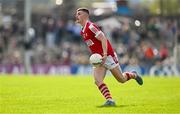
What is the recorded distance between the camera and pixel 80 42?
152ft

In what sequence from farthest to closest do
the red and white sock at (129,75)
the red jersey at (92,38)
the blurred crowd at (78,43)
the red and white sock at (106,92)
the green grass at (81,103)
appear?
the blurred crowd at (78,43), the red and white sock at (129,75), the red jersey at (92,38), the red and white sock at (106,92), the green grass at (81,103)

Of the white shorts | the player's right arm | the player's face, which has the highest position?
the player's face

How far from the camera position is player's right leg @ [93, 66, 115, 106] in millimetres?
17703

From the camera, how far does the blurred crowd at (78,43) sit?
146 feet

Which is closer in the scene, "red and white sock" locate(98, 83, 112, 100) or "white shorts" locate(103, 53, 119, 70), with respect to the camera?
"red and white sock" locate(98, 83, 112, 100)

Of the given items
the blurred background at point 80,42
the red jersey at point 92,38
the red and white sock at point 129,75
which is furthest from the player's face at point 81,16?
the blurred background at point 80,42

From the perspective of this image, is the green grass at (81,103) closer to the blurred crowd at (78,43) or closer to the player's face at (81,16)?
the player's face at (81,16)

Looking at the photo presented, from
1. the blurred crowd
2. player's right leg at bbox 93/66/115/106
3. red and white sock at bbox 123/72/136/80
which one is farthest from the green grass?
the blurred crowd

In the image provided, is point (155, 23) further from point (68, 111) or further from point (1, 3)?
point (68, 111)

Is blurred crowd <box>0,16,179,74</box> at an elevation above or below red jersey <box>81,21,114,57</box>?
above

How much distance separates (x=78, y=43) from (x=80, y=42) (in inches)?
10.4

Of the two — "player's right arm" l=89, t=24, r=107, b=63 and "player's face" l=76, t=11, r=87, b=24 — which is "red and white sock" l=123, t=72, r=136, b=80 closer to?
→ "player's right arm" l=89, t=24, r=107, b=63

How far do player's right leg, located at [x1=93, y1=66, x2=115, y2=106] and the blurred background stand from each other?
25.3m

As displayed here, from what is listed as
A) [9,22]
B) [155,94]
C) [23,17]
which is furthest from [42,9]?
[155,94]
